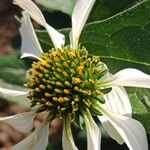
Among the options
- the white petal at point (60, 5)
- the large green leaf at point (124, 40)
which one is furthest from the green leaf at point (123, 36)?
the white petal at point (60, 5)

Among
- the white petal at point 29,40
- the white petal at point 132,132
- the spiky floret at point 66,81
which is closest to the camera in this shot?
the white petal at point 132,132

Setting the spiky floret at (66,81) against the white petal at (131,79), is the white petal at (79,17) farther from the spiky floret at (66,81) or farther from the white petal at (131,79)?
the white petal at (131,79)

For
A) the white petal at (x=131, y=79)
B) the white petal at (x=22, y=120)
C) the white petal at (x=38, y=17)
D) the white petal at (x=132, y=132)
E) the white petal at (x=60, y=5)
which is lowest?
the white petal at (x=132, y=132)

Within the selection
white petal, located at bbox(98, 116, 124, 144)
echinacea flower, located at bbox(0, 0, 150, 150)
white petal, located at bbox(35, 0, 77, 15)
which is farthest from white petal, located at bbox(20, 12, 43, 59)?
white petal, located at bbox(98, 116, 124, 144)

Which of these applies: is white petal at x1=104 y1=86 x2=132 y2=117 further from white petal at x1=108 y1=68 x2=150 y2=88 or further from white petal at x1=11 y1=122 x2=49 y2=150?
white petal at x1=11 y1=122 x2=49 y2=150

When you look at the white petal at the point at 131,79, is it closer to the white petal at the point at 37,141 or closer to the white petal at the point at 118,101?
the white petal at the point at 118,101

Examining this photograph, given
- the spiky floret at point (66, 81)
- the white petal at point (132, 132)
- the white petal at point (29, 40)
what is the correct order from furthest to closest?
the white petal at point (29, 40) → the spiky floret at point (66, 81) → the white petal at point (132, 132)

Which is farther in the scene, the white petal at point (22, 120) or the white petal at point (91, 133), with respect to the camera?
the white petal at point (22, 120)

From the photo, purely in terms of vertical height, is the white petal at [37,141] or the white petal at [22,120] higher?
the white petal at [22,120]
